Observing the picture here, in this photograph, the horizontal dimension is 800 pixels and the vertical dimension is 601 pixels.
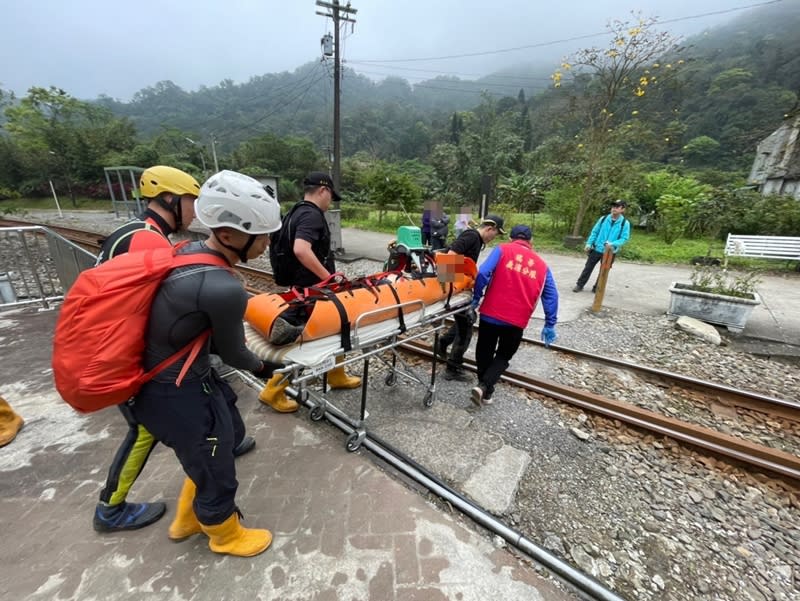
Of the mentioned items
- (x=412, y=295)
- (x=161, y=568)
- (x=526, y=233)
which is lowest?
(x=161, y=568)

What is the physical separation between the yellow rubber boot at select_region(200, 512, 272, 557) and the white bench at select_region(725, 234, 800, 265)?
13031 millimetres

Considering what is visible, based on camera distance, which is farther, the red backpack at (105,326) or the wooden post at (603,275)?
the wooden post at (603,275)

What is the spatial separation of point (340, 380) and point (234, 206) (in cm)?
271

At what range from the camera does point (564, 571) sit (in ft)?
6.77

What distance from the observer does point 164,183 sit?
2.57 metres

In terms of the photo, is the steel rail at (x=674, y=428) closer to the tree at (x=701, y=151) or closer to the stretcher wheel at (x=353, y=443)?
the stretcher wheel at (x=353, y=443)

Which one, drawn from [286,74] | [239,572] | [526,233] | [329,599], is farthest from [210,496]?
[286,74]

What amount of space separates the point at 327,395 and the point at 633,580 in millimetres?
2931

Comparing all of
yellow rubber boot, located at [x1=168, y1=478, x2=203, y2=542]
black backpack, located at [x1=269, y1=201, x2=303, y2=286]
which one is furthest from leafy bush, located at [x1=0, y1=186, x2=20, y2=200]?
yellow rubber boot, located at [x1=168, y1=478, x2=203, y2=542]

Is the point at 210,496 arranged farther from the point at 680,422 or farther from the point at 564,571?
the point at 680,422

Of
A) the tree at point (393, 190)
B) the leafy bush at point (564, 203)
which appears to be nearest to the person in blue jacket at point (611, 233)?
the leafy bush at point (564, 203)

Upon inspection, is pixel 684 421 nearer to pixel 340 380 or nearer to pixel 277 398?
pixel 340 380

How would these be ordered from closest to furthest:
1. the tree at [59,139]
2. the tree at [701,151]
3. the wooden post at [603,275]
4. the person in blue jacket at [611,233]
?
the wooden post at [603,275] < the person in blue jacket at [611,233] < the tree at [59,139] < the tree at [701,151]

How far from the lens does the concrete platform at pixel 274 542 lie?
1.94 metres
